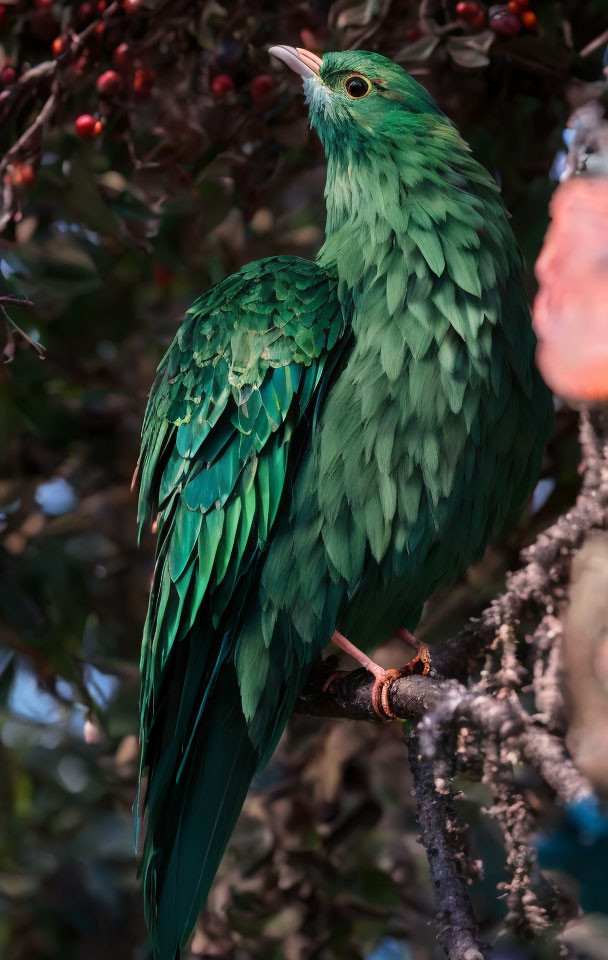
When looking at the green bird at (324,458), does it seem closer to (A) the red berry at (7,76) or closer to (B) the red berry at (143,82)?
(B) the red berry at (143,82)

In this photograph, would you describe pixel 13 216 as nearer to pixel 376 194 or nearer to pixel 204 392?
pixel 204 392

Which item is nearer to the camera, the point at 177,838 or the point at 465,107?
the point at 177,838

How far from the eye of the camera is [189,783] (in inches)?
99.9

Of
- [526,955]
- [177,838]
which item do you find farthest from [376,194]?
[526,955]

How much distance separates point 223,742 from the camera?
2555 millimetres

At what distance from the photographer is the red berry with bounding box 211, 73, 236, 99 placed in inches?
118

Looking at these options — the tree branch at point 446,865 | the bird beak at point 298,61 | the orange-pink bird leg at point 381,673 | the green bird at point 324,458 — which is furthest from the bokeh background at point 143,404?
the tree branch at point 446,865

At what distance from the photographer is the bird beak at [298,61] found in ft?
9.16

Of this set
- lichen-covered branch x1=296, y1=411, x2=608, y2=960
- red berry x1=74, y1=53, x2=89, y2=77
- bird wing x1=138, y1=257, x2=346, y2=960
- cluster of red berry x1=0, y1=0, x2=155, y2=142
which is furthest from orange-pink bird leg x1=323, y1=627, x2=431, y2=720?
red berry x1=74, y1=53, x2=89, y2=77

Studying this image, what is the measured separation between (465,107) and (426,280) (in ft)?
3.31

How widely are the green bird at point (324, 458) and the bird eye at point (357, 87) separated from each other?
58 millimetres

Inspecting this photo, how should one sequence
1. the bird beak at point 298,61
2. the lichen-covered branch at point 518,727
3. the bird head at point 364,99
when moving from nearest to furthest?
the lichen-covered branch at point 518,727 < the bird head at point 364,99 < the bird beak at point 298,61

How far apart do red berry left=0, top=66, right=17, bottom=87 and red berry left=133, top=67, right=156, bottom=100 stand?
1.07 ft

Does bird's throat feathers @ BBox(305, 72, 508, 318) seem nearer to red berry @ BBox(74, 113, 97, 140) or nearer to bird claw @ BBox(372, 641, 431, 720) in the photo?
red berry @ BBox(74, 113, 97, 140)
